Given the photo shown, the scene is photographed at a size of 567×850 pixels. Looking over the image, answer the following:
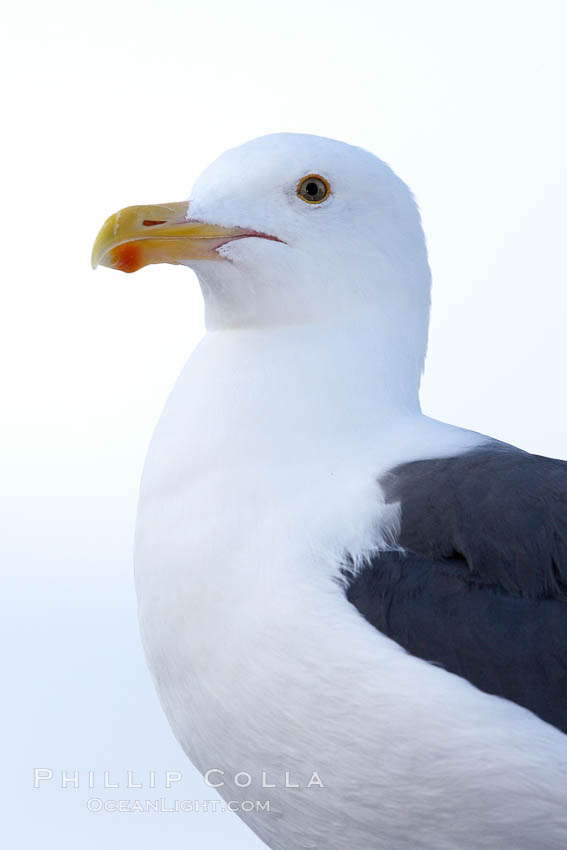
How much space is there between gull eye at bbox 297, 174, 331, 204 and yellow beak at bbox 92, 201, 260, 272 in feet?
0.68

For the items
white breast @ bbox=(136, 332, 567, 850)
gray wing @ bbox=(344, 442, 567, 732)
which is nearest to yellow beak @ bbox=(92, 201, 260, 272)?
white breast @ bbox=(136, 332, 567, 850)

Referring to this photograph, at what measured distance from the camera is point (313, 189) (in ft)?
13.5

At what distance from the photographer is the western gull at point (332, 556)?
323cm

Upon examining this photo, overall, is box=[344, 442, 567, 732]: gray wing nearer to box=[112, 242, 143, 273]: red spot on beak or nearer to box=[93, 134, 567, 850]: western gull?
box=[93, 134, 567, 850]: western gull

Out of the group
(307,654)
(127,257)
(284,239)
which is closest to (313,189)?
(284,239)

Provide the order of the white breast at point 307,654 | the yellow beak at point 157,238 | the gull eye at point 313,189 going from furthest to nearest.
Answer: the gull eye at point 313,189, the yellow beak at point 157,238, the white breast at point 307,654

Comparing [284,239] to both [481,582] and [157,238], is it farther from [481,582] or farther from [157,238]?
[481,582]

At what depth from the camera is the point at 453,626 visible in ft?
10.9

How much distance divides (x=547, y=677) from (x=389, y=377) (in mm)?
Answer: 1156

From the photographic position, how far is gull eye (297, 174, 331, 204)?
161 inches

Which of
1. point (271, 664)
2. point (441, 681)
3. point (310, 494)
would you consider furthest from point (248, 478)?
point (441, 681)

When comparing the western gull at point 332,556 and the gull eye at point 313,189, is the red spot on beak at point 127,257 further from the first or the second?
the gull eye at point 313,189

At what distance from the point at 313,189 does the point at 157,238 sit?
0.57m

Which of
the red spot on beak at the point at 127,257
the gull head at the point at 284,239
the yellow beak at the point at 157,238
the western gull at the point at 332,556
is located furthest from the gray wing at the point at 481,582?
the red spot on beak at the point at 127,257
